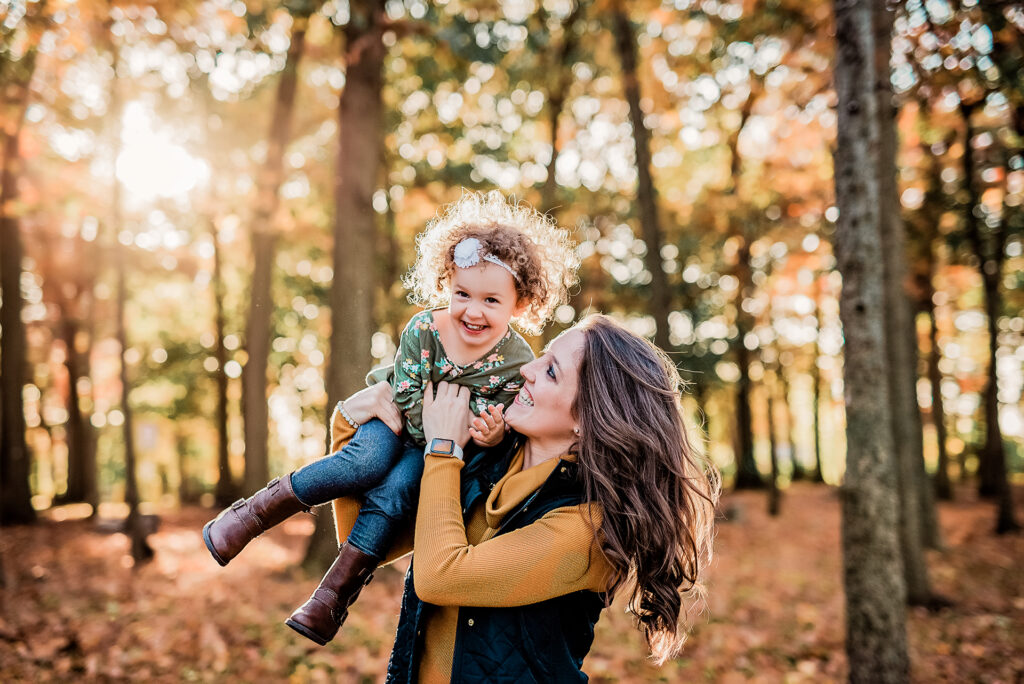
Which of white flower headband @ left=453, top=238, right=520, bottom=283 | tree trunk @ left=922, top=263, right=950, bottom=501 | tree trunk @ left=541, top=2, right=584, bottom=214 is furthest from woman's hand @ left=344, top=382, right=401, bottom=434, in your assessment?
tree trunk @ left=922, top=263, right=950, bottom=501

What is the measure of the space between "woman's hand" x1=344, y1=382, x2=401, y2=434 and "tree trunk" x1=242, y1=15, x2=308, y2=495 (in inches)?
329

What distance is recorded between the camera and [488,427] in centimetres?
213

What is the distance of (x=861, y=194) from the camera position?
4.73 metres

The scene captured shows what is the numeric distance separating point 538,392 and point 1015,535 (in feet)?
47.0

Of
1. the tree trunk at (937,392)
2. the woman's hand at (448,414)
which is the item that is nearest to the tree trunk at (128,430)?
the woman's hand at (448,414)

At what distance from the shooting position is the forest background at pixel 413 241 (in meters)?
6.67

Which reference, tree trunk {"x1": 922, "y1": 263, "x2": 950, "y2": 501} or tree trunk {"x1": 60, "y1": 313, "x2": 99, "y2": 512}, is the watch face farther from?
tree trunk {"x1": 60, "y1": 313, "x2": 99, "y2": 512}

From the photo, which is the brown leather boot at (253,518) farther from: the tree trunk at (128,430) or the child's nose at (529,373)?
the tree trunk at (128,430)

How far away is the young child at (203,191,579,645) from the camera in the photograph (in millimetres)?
2242

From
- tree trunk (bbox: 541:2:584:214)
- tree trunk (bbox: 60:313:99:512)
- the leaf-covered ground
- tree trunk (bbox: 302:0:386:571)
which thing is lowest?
the leaf-covered ground

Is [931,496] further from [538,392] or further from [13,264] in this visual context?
[13,264]

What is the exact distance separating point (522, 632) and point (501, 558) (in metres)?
0.27

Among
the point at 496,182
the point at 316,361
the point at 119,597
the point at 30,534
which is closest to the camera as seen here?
the point at 119,597

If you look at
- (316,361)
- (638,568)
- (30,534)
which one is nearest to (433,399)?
(638,568)
